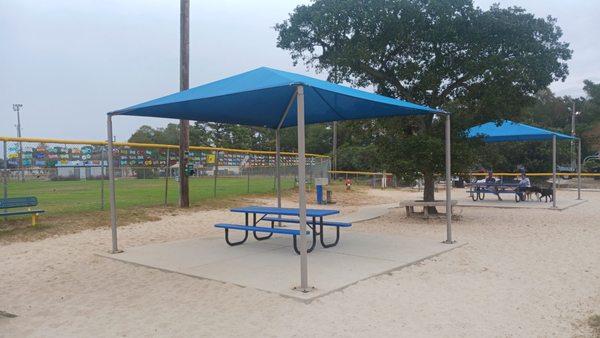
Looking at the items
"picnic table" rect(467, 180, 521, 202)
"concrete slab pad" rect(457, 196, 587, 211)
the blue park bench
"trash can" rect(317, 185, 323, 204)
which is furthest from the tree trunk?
the blue park bench

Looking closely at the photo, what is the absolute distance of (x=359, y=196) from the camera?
22.1 metres

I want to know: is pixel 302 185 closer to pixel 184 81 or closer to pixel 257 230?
pixel 257 230

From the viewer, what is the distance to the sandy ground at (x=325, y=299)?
471 cm

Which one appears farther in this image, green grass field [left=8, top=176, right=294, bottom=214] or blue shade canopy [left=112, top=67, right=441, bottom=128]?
green grass field [left=8, top=176, right=294, bottom=214]

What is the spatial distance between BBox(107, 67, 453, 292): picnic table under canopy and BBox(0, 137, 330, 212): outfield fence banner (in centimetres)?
438

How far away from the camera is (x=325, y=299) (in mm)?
5590

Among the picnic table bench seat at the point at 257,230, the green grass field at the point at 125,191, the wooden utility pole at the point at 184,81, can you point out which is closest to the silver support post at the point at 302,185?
the picnic table bench seat at the point at 257,230

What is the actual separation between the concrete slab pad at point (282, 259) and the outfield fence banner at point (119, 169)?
4736mm

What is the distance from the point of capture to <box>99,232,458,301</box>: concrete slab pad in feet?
21.0

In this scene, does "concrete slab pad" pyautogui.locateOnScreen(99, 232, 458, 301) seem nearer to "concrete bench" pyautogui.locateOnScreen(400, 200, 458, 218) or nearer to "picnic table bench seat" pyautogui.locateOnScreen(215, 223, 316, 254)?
"picnic table bench seat" pyautogui.locateOnScreen(215, 223, 316, 254)

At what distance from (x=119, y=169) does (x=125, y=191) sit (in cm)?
415

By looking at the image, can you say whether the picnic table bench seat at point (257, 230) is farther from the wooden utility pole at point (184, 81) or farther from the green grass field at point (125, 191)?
the wooden utility pole at point (184, 81)

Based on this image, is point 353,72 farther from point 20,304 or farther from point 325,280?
point 20,304

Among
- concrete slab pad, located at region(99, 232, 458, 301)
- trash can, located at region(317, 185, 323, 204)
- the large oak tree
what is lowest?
concrete slab pad, located at region(99, 232, 458, 301)
